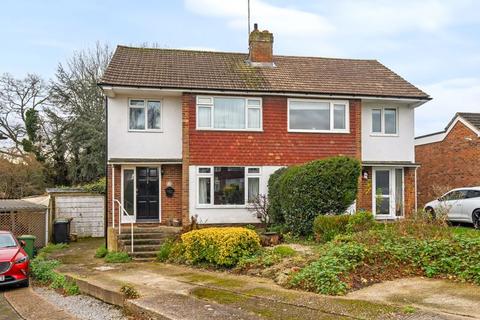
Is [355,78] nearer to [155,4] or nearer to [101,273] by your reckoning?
[155,4]

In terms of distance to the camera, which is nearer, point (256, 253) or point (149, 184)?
point (256, 253)

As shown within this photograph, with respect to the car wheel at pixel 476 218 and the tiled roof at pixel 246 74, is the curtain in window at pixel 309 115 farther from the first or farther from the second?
the car wheel at pixel 476 218

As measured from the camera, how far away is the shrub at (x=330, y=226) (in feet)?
39.4

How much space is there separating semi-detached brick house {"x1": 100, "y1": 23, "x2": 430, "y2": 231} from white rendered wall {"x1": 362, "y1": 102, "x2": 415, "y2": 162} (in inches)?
1.5

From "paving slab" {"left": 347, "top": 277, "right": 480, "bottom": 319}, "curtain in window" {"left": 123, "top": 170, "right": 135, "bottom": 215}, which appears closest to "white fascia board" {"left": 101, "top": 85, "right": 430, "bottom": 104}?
"curtain in window" {"left": 123, "top": 170, "right": 135, "bottom": 215}

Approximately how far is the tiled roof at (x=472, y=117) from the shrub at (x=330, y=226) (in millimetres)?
11431

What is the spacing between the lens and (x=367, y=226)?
466 inches

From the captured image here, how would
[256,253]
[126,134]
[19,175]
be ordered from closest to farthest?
1. [256,253]
2. [126,134]
3. [19,175]

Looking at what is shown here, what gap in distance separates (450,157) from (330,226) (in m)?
12.2

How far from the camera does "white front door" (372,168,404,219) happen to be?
17.8 meters

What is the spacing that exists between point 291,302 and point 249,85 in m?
11.1

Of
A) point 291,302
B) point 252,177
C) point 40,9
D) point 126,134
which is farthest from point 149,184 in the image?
point 291,302

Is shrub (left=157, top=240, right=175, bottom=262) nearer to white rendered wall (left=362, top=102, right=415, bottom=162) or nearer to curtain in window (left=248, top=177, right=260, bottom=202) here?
curtain in window (left=248, top=177, right=260, bottom=202)

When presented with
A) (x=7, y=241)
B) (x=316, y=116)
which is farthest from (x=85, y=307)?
(x=316, y=116)
